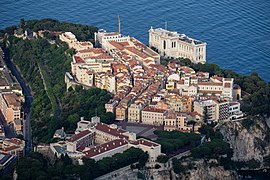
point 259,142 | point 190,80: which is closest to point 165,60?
point 190,80

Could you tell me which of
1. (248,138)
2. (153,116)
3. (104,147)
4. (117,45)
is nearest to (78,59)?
(117,45)

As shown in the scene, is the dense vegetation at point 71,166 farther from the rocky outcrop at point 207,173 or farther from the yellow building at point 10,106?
the yellow building at point 10,106

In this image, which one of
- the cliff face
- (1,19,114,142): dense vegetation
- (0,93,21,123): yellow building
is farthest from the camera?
(0,93,21,123): yellow building

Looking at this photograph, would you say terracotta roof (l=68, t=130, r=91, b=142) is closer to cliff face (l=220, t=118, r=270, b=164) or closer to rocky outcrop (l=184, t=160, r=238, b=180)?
rocky outcrop (l=184, t=160, r=238, b=180)

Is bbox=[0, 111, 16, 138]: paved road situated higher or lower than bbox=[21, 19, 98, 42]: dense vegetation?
lower

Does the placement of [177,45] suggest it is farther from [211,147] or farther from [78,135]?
[78,135]

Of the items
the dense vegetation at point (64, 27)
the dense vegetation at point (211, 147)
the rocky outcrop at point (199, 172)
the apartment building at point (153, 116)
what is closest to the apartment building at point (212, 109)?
the dense vegetation at point (211, 147)

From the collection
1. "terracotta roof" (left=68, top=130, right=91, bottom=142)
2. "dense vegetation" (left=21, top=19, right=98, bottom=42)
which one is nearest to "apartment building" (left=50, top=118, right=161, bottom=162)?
"terracotta roof" (left=68, top=130, right=91, bottom=142)
